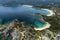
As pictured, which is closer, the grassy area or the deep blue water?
the grassy area

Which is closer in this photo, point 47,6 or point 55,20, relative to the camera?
point 55,20

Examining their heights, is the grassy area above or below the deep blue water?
above

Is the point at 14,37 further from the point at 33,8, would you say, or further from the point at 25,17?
the point at 33,8

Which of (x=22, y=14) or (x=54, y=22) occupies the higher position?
(x=54, y=22)

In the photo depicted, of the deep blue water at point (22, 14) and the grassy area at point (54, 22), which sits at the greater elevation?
the grassy area at point (54, 22)

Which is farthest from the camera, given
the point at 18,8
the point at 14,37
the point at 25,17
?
the point at 18,8

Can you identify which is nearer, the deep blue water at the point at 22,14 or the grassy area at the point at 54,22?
the grassy area at the point at 54,22

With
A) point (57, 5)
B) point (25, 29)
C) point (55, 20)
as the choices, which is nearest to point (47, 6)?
point (57, 5)

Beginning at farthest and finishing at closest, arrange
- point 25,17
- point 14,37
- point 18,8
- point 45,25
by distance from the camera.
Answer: point 18,8 → point 25,17 → point 45,25 → point 14,37
